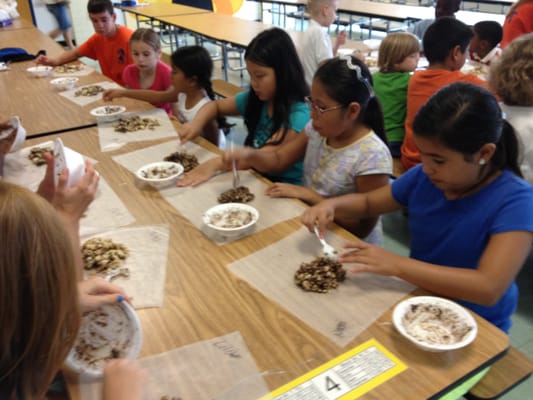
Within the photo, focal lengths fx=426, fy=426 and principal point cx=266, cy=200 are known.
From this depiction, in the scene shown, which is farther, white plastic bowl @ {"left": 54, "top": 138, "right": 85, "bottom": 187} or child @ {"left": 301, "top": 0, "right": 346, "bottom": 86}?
Result: child @ {"left": 301, "top": 0, "right": 346, "bottom": 86}

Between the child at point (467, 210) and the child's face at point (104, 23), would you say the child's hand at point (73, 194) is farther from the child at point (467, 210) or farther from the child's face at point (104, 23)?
the child's face at point (104, 23)

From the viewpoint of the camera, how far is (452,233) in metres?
1.18

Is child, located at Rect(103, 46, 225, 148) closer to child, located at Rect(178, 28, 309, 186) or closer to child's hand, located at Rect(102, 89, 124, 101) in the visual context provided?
child's hand, located at Rect(102, 89, 124, 101)

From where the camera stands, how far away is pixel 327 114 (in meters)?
1.44

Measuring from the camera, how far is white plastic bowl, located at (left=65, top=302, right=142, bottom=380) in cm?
80

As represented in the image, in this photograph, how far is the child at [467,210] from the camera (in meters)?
0.98

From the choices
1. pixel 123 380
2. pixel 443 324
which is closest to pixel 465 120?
pixel 443 324

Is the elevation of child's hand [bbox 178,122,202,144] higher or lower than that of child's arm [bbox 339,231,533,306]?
higher

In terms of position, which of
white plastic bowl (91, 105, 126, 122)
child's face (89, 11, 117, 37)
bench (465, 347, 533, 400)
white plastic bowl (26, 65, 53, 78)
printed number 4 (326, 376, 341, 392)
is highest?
child's face (89, 11, 117, 37)

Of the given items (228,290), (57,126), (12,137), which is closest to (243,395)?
(228,290)

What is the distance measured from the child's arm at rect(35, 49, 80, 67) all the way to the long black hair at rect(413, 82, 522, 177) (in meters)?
3.04

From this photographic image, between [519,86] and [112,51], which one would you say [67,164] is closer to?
[519,86]

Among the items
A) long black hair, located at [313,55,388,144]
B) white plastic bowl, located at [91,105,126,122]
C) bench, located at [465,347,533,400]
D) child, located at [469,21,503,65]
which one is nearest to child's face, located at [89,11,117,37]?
white plastic bowl, located at [91,105,126,122]

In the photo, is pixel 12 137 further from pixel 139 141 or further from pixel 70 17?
pixel 70 17
